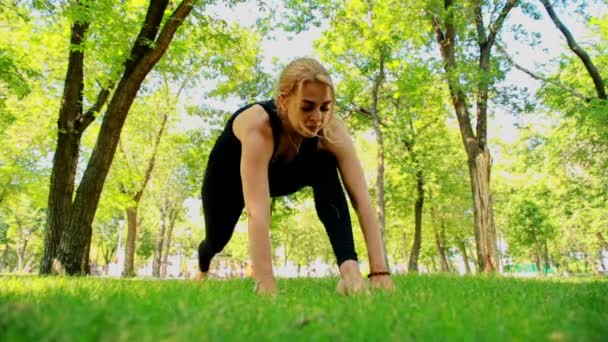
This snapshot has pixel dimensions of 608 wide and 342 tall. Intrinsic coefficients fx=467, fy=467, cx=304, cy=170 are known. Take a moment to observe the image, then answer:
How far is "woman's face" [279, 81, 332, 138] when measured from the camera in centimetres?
307

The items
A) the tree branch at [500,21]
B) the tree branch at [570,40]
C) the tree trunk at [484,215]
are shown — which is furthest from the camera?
the tree branch at [570,40]

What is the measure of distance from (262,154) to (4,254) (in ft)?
246

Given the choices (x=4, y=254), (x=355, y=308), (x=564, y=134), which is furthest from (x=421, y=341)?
(x=4, y=254)

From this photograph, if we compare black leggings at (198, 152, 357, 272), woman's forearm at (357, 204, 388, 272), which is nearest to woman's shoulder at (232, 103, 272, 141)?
black leggings at (198, 152, 357, 272)

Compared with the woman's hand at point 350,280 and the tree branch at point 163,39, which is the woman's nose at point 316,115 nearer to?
the woman's hand at point 350,280

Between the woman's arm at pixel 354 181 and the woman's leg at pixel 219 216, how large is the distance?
48.8 inches

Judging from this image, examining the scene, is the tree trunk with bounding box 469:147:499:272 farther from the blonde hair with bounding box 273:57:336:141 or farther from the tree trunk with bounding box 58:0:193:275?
the blonde hair with bounding box 273:57:336:141

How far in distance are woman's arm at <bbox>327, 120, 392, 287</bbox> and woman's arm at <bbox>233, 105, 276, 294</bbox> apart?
0.62 meters

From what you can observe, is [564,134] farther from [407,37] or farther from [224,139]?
[224,139]

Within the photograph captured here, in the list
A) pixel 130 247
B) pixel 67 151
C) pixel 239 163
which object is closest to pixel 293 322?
pixel 239 163

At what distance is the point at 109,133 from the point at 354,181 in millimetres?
6752

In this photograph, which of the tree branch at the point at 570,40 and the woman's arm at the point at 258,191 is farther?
the tree branch at the point at 570,40

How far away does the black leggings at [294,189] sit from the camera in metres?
3.60

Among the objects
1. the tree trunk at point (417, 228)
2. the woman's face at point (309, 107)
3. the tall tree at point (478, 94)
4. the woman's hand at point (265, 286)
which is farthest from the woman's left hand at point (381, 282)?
the tree trunk at point (417, 228)
